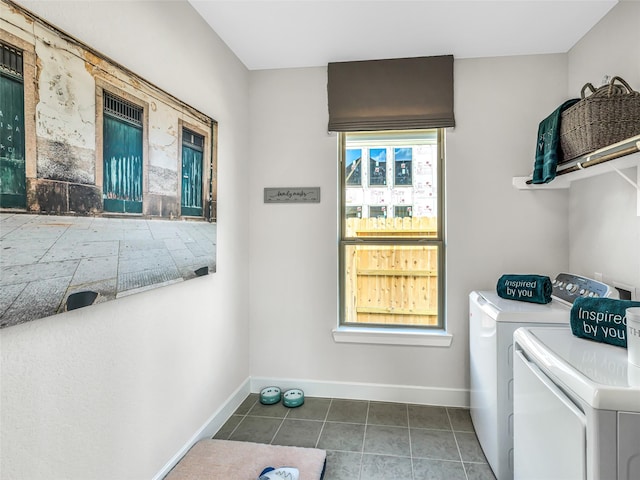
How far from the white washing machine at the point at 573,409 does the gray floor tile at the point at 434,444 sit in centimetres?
63

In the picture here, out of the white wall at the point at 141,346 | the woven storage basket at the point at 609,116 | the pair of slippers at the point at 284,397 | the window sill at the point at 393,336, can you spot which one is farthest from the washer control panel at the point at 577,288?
the white wall at the point at 141,346

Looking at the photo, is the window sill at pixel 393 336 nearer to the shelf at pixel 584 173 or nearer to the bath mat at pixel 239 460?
the bath mat at pixel 239 460

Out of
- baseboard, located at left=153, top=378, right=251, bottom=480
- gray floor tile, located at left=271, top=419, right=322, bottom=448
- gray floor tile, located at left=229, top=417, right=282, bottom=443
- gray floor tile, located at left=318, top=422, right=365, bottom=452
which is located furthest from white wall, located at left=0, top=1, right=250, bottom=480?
gray floor tile, located at left=318, top=422, right=365, bottom=452

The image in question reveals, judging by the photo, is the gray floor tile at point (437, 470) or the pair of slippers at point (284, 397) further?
the pair of slippers at point (284, 397)

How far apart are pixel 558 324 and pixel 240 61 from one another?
106 inches

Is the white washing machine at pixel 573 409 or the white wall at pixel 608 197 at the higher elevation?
the white wall at pixel 608 197

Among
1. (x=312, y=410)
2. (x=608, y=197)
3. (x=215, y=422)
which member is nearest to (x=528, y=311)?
(x=608, y=197)

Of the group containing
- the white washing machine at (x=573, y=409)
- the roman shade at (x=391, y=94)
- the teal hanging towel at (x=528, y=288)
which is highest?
the roman shade at (x=391, y=94)

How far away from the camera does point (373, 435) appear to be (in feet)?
7.43

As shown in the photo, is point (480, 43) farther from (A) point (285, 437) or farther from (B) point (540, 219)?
(A) point (285, 437)

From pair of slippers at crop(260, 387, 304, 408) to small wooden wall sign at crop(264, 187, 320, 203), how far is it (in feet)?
4.86

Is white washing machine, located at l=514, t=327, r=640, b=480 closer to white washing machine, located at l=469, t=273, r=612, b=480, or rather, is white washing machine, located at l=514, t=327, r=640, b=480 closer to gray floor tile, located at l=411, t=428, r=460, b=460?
white washing machine, located at l=469, t=273, r=612, b=480

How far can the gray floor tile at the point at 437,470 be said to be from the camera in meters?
1.88

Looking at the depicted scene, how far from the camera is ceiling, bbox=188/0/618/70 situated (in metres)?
2.01
